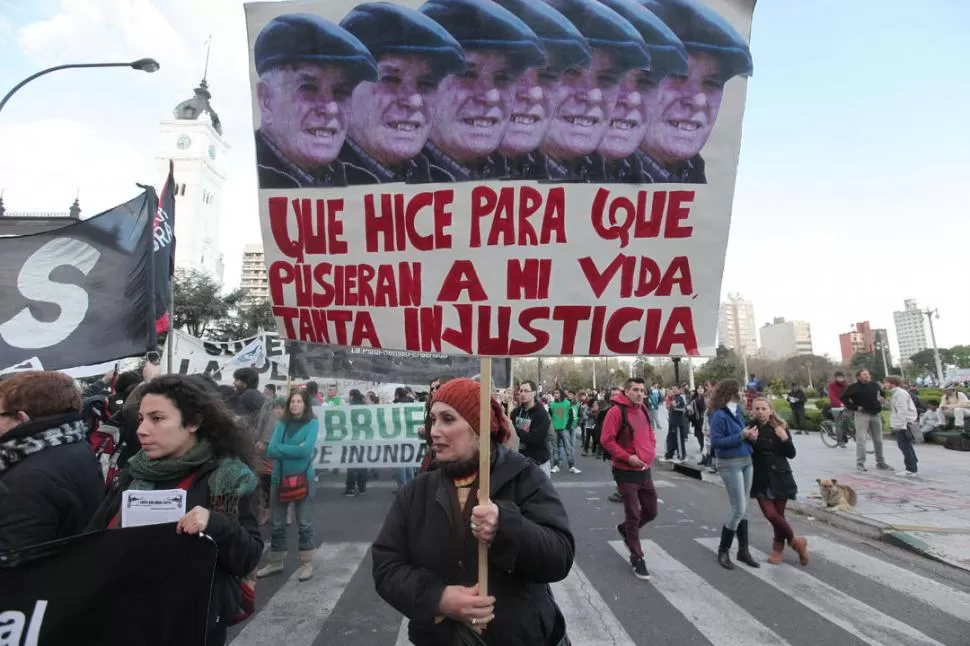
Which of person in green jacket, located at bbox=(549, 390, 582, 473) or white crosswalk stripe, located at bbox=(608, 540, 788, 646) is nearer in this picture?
white crosswalk stripe, located at bbox=(608, 540, 788, 646)

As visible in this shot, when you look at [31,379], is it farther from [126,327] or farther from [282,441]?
[282,441]

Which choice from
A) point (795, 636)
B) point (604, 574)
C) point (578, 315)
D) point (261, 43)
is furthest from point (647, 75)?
point (604, 574)

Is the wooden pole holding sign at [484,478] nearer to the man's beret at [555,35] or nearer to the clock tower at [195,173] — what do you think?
the man's beret at [555,35]

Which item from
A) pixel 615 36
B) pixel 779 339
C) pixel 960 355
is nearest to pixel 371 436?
pixel 615 36

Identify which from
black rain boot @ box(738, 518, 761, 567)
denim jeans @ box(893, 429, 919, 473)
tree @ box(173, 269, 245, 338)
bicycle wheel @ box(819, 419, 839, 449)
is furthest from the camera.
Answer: tree @ box(173, 269, 245, 338)

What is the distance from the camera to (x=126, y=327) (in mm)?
4863

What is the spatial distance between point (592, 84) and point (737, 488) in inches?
186

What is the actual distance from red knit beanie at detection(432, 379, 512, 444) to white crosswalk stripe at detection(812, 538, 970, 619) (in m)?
4.45

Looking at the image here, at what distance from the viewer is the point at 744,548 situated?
17.8 ft

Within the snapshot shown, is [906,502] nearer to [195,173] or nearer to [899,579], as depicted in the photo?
[899,579]

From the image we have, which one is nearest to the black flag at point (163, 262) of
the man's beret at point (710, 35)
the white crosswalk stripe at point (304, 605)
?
the white crosswalk stripe at point (304, 605)

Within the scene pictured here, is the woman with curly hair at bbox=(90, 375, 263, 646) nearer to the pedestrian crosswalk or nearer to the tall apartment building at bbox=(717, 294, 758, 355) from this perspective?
the pedestrian crosswalk

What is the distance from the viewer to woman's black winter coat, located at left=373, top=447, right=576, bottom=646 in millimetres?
1727

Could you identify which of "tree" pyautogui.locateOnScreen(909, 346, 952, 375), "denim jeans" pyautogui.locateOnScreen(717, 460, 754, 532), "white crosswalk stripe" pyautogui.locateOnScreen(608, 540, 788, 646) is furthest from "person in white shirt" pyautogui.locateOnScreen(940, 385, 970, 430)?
"tree" pyautogui.locateOnScreen(909, 346, 952, 375)
